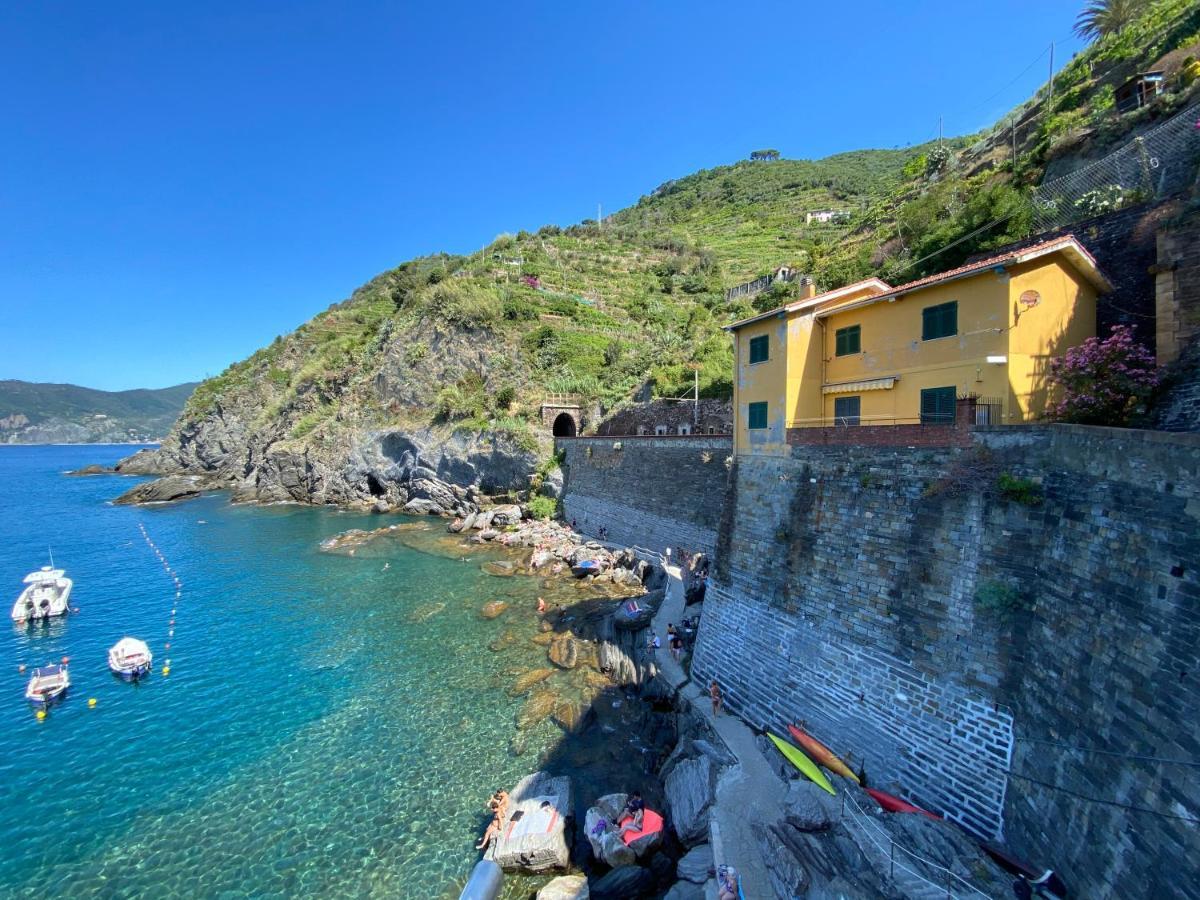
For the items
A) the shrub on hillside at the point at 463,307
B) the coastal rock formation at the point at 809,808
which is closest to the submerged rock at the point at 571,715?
the coastal rock formation at the point at 809,808

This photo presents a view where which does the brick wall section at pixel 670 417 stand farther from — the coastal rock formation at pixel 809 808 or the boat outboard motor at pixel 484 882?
the boat outboard motor at pixel 484 882

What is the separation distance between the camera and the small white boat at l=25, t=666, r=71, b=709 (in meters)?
14.8

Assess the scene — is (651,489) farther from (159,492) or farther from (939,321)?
(159,492)

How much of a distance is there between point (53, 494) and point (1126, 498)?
3407 inches

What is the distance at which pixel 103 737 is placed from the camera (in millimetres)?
13438

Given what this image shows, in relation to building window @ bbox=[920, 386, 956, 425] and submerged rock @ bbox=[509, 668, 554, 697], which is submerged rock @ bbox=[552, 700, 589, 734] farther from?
building window @ bbox=[920, 386, 956, 425]

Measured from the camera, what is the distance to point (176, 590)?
79.3ft

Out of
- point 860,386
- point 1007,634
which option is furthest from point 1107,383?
point 1007,634

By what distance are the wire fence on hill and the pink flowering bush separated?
17.4ft

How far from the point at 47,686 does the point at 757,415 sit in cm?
2316

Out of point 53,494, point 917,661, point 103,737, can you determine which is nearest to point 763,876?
point 917,661

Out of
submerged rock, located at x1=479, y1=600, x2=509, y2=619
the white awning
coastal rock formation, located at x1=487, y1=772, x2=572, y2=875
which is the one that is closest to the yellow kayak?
coastal rock formation, located at x1=487, y1=772, x2=572, y2=875

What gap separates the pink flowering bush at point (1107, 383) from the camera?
28.3ft

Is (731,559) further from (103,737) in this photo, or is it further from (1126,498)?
(103,737)
